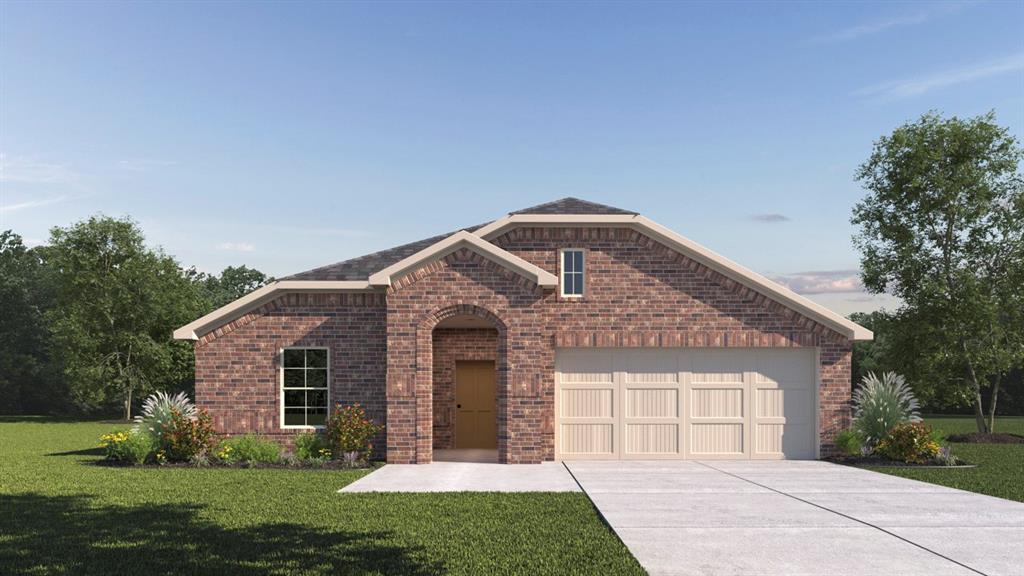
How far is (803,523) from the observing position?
1016cm

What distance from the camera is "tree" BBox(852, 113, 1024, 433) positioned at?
2534cm

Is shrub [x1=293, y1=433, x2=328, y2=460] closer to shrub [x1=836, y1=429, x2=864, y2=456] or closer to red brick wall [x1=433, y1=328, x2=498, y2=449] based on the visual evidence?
red brick wall [x1=433, y1=328, x2=498, y2=449]

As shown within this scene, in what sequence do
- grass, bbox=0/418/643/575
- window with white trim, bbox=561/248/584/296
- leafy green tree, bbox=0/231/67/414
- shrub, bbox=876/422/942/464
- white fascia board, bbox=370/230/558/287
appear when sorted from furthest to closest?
leafy green tree, bbox=0/231/67/414 < window with white trim, bbox=561/248/584/296 < shrub, bbox=876/422/942/464 < white fascia board, bbox=370/230/558/287 < grass, bbox=0/418/643/575

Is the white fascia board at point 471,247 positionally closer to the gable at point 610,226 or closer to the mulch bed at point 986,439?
the gable at point 610,226

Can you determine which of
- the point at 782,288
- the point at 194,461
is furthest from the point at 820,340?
the point at 194,461

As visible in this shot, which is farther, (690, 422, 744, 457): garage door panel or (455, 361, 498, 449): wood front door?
(455, 361, 498, 449): wood front door

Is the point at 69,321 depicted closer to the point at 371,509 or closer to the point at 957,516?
the point at 371,509

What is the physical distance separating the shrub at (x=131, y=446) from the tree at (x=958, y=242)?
75.1ft

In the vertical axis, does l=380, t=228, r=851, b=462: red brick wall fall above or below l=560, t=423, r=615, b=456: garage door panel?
above

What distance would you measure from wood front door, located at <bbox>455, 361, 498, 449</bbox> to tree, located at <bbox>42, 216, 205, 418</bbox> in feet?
83.1

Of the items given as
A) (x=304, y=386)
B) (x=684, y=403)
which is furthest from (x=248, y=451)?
(x=684, y=403)

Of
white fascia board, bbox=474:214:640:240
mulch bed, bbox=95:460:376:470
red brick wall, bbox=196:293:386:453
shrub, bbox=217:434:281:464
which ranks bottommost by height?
mulch bed, bbox=95:460:376:470

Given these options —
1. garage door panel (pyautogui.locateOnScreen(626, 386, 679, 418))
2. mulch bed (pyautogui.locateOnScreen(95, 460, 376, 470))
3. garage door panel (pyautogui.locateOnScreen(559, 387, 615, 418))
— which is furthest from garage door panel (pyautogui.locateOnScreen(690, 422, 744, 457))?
mulch bed (pyautogui.locateOnScreen(95, 460, 376, 470))

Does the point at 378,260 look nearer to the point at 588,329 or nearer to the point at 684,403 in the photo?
the point at 588,329
